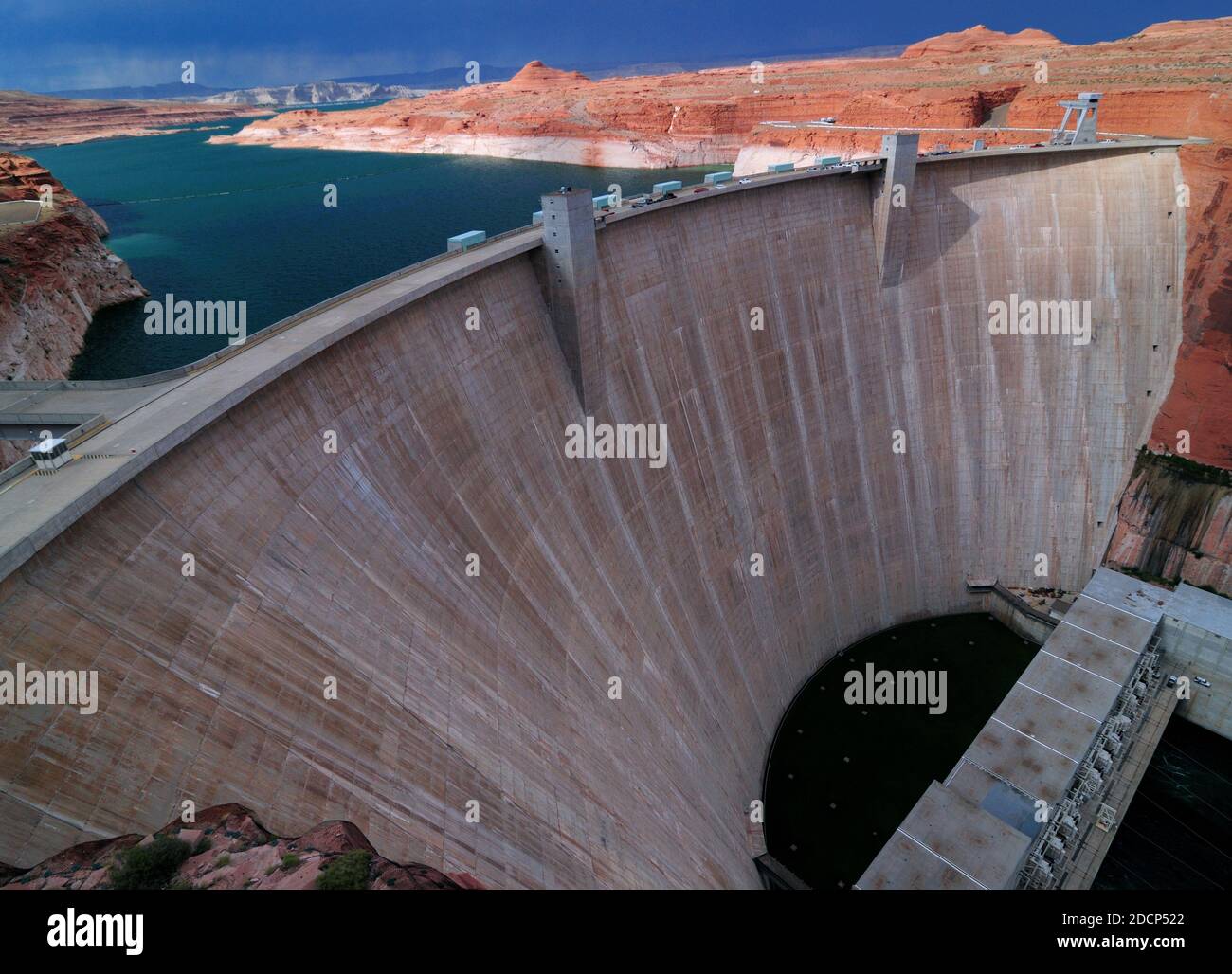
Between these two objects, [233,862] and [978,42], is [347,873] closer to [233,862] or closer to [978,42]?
[233,862]

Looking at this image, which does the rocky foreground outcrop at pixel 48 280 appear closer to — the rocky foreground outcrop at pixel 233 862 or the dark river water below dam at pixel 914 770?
the rocky foreground outcrop at pixel 233 862

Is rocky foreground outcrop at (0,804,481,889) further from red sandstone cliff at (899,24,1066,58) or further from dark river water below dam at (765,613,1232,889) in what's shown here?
red sandstone cliff at (899,24,1066,58)

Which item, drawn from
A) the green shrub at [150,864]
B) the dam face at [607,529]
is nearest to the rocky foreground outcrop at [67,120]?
the dam face at [607,529]

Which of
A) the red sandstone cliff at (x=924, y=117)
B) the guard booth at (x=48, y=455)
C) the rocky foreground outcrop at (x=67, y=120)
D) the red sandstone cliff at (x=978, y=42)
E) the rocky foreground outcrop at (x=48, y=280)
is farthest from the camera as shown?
the rocky foreground outcrop at (x=67, y=120)

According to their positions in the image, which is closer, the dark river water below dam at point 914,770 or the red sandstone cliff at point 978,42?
the dark river water below dam at point 914,770

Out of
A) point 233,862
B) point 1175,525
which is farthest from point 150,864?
point 1175,525

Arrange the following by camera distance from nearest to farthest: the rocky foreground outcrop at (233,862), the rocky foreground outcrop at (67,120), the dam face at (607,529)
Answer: the rocky foreground outcrop at (233,862) → the dam face at (607,529) → the rocky foreground outcrop at (67,120)
